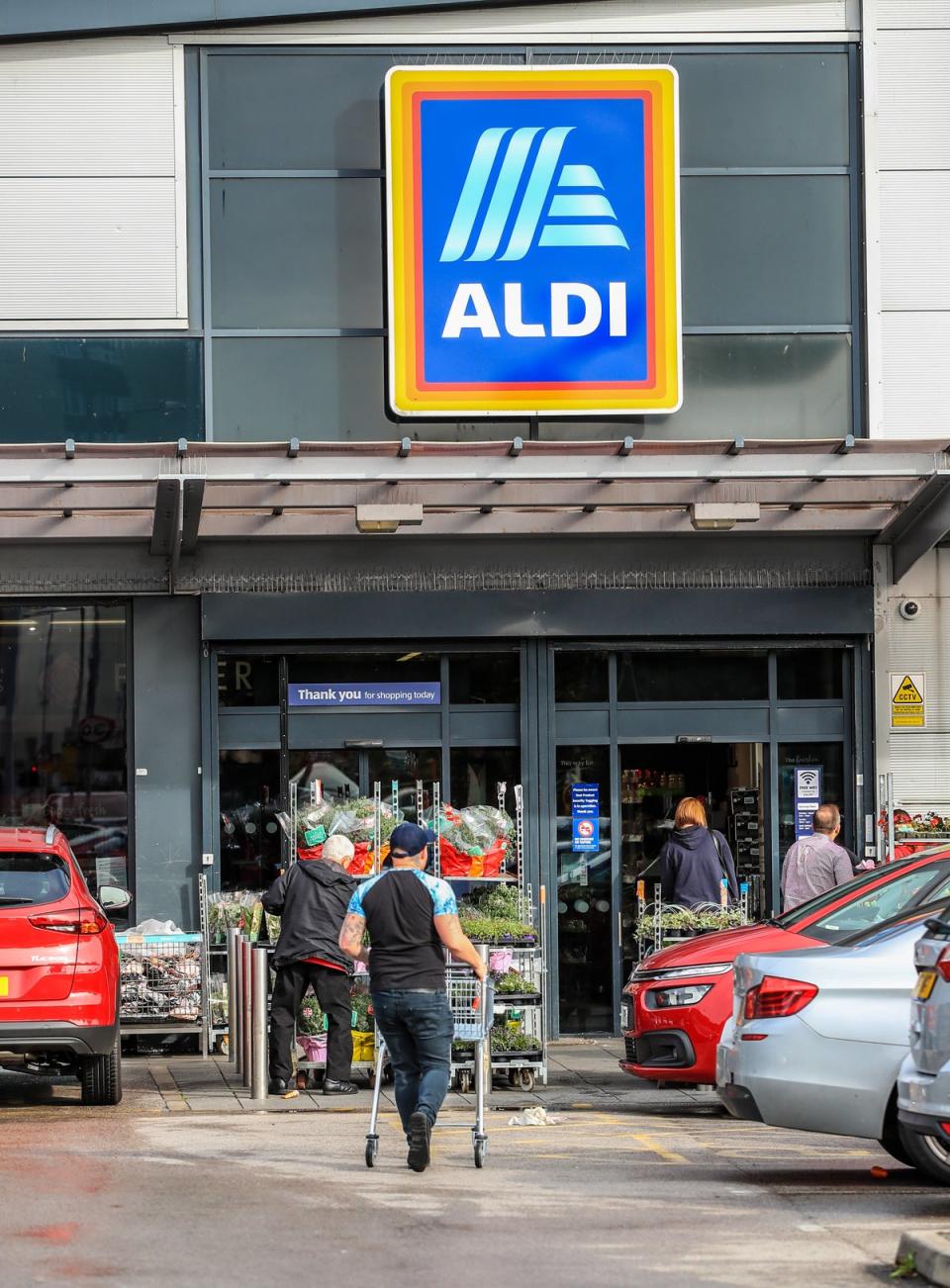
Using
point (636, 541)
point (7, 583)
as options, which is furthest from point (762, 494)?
point (7, 583)

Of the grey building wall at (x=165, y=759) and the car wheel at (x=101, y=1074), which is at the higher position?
the grey building wall at (x=165, y=759)

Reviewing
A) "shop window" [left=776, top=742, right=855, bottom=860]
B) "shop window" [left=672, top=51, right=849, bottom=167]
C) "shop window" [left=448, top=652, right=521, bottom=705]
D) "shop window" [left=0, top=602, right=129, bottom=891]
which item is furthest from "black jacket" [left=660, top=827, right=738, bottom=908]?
"shop window" [left=672, top=51, right=849, bottom=167]

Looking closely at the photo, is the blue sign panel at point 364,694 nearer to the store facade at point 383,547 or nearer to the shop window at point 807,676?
the store facade at point 383,547

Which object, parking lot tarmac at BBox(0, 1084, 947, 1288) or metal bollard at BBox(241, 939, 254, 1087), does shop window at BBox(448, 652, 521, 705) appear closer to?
metal bollard at BBox(241, 939, 254, 1087)

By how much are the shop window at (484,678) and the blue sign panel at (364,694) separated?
181 mm

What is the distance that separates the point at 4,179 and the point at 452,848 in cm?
721

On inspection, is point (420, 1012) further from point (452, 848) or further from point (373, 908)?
point (452, 848)

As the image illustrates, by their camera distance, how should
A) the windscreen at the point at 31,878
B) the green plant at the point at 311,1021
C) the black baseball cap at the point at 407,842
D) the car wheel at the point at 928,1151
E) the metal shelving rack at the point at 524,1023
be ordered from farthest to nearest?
the green plant at the point at 311,1021, the metal shelving rack at the point at 524,1023, the windscreen at the point at 31,878, the black baseball cap at the point at 407,842, the car wheel at the point at 928,1151

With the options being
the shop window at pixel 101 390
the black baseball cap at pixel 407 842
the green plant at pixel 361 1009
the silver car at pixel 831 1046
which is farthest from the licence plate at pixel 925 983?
the shop window at pixel 101 390

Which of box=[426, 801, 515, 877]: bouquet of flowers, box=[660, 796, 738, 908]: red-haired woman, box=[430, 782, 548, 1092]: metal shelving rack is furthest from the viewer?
box=[660, 796, 738, 908]: red-haired woman

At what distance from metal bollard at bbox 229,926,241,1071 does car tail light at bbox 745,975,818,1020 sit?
17.8ft

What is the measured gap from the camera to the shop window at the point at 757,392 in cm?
1730

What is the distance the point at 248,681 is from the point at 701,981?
598 centimetres

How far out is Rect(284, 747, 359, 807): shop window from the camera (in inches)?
664
